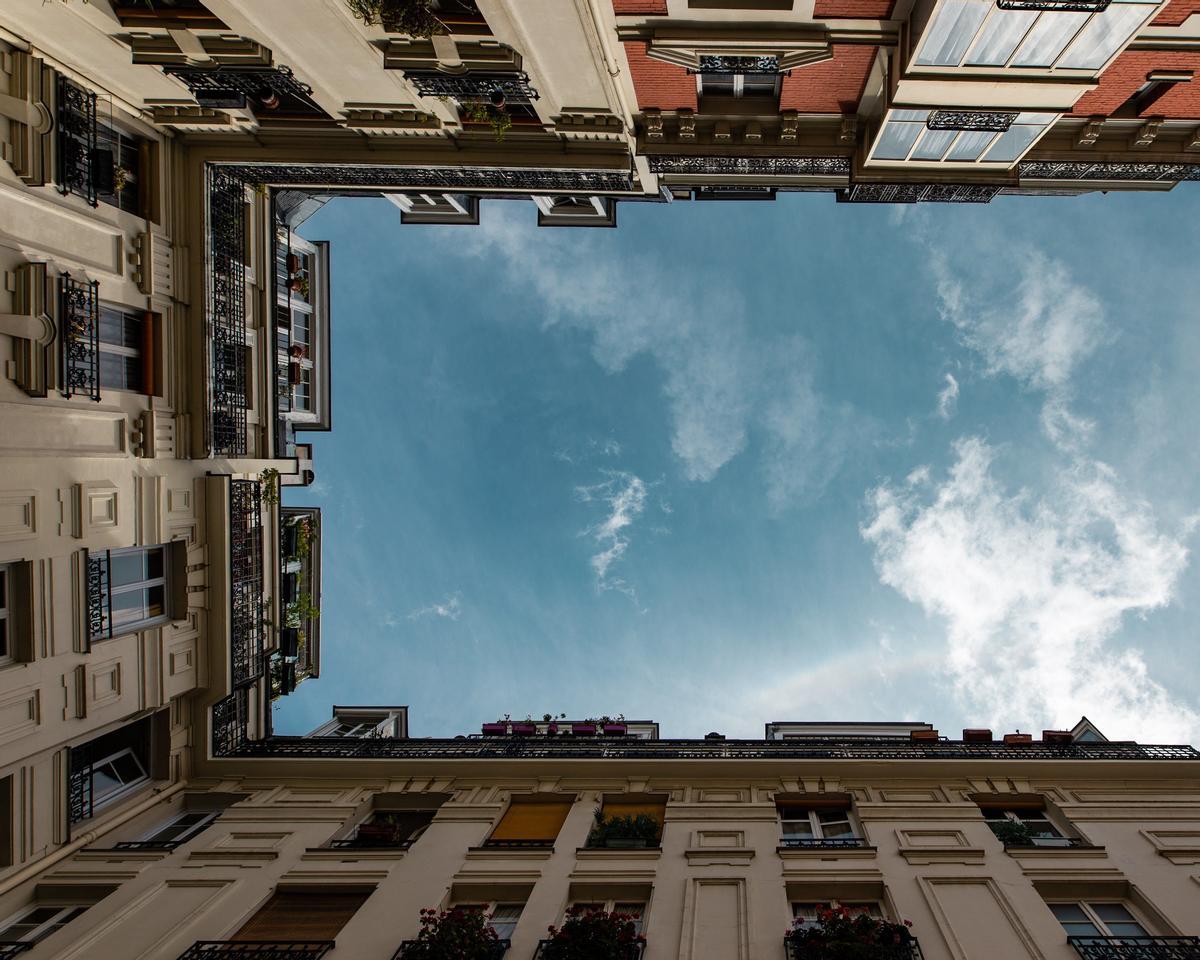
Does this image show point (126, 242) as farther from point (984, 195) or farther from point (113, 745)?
point (984, 195)

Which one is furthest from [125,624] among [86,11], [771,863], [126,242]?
[771,863]

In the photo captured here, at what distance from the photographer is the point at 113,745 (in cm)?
1569

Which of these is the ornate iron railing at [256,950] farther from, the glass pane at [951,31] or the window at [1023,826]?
the glass pane at [951,31]

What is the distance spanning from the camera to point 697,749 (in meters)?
16.6

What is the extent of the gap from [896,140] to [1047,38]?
3.90 m

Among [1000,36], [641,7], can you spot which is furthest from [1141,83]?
[641,7]

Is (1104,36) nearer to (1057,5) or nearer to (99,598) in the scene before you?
(1057,5)

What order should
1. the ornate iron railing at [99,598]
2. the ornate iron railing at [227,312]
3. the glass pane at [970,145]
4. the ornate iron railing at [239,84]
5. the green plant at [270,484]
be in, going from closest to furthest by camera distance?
the ornate iron railing at [99,598] < the ornate iron railing at [239,84] < the glass pane at [970,145] < the ornate iron railing at [227,312] < the green plant at [270,484]

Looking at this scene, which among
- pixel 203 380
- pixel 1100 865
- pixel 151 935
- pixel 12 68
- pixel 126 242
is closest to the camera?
pixel 151 935

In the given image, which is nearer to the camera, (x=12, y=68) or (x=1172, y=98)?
(x=12, y=68)

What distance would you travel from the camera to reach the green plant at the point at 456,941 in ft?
32.3

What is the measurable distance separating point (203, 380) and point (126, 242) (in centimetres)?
352

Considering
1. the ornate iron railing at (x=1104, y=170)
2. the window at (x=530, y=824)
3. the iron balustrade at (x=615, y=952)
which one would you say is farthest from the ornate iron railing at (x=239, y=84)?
the ornate iron railing at (x=1104, y=170)

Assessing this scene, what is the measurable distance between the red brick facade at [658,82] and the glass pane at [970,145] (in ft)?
22.4
